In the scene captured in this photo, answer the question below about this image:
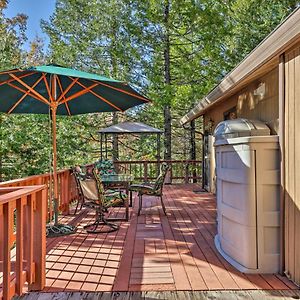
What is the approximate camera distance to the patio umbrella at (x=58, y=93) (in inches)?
172

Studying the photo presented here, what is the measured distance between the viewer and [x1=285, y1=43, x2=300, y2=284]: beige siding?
3.03m

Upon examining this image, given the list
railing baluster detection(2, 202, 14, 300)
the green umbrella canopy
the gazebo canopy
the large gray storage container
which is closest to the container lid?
the large gray storage container

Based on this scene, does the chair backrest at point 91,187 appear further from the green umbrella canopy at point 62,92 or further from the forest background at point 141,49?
the forest background at point 141,49

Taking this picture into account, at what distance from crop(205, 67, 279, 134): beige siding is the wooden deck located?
1.70 meters

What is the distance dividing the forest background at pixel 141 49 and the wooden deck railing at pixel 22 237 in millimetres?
8586

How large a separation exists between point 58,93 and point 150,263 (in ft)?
11.6

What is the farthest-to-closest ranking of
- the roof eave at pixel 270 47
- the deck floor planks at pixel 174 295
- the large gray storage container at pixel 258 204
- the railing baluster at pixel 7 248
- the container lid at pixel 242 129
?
the container lid at pixel 242 129, the large gray storage container at pixel 258 204, the deck floor planks at pixel 174 295, the roof eave at pixel 270 47, the railing baluster at pixel 7 248

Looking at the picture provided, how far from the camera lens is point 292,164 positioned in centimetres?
312

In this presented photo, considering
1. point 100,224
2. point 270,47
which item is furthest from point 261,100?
point 100,224

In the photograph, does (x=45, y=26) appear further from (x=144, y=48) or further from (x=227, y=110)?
(x=227, y=110)

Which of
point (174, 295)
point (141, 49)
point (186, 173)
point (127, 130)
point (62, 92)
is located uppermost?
point (141, 49)

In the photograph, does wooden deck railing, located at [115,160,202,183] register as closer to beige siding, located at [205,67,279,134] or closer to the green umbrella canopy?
beige siding, located at [205,67,279,134]

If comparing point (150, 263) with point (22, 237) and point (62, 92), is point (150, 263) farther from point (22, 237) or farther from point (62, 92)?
point (62, 92)

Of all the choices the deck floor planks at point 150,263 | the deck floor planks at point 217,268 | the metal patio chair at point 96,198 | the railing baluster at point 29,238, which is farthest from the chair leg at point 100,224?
the railing baluster at point 29,238
